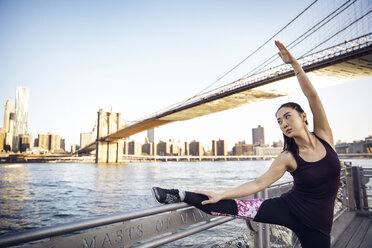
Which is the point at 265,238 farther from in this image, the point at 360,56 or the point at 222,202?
the point at 360,56

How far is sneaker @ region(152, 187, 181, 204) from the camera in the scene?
1257 mm

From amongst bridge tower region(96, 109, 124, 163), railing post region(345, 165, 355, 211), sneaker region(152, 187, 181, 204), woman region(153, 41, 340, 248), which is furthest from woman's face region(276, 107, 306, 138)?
bridge tower region(96, 109, 124, 163)

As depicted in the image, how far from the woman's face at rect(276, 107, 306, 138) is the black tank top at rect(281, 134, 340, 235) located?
130 mm

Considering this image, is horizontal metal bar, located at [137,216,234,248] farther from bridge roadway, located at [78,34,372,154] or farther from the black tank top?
bridge roadway, located at [78,34,372,154]

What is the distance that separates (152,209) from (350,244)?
225 centimetres

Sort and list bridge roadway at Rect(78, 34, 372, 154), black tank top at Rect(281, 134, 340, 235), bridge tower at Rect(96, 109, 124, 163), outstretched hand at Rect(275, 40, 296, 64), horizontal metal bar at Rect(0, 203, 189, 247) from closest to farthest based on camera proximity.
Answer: horizontal metal bar at Rect(0, 203, 189, 247) < black tank top at Rect(281, 134, 340, 235) < outstretched hand at Rect(275, 40, 296, 64) < bridge roadway at Rect(78, 34, 372, 154) < bridge tower at Rect(96, 109, 124, 163)

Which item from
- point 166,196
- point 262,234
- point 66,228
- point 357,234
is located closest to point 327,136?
point 166,196

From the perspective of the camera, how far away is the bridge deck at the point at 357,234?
7.97 feet

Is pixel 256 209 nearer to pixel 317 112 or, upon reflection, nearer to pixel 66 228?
pixel 317 112

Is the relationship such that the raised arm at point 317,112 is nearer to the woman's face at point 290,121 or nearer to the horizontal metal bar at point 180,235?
the woman's face at point 290,121

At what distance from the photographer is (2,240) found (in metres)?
0.76

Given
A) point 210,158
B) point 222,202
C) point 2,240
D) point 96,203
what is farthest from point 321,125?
point 210,158

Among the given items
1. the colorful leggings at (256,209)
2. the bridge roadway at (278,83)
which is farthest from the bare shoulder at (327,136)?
the bridge roadway at (278,83)

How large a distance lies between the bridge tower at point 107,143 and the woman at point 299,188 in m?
48.6
